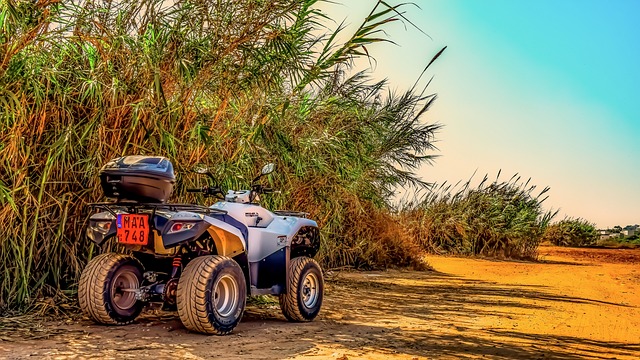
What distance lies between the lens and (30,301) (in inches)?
247

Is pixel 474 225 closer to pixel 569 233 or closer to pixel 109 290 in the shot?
pixel 569 233

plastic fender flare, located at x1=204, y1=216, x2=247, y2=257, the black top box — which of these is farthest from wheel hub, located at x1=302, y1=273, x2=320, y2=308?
the black top box

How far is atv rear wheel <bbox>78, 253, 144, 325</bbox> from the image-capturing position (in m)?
5.90

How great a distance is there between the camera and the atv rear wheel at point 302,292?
22.0 feet

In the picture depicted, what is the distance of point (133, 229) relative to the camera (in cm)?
570

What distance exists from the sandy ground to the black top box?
3.51 feet

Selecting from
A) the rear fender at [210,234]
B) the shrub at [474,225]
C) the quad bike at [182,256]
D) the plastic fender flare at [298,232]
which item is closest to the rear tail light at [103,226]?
the quad bike at [182,256]

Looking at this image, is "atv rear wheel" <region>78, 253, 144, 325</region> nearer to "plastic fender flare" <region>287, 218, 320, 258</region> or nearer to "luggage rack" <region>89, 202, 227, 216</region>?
"luggage rack" <region>89, 202, 227, 216</region>

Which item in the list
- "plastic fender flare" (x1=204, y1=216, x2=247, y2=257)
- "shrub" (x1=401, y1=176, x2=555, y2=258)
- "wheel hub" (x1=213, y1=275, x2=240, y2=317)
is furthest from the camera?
"shrub" (x1=401, y1=176, x2=555, y2=258)

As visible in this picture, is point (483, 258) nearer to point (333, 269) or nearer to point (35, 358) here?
point (333, 269)

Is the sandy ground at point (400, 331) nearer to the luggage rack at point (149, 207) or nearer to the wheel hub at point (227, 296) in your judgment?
the wheel hub at point (227, 296)

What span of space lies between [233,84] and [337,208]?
4043 millimetres

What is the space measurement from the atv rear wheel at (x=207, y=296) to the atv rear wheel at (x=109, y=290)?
0.70 metres

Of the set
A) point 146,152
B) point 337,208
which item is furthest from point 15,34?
point 337,208
